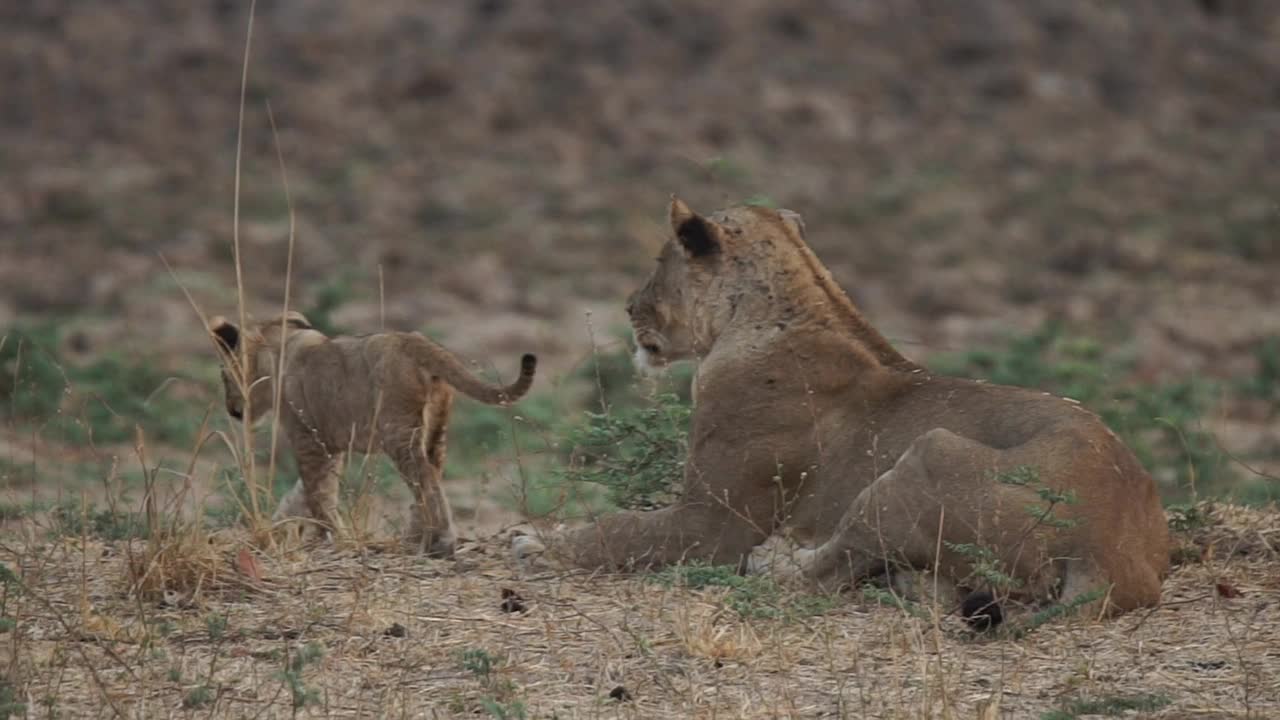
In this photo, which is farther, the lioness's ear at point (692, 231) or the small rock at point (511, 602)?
the lioness's ear at point (692, 231)

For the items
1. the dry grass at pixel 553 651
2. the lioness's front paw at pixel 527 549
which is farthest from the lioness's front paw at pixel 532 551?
the dry grass at pixel 553 651

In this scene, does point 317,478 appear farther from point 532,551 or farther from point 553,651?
point 553,651

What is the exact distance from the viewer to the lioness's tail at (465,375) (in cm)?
701

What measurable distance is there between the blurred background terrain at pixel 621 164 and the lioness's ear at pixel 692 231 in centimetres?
702

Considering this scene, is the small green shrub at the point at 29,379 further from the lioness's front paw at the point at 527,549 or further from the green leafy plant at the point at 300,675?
the green leafy plant at the point at 300,675

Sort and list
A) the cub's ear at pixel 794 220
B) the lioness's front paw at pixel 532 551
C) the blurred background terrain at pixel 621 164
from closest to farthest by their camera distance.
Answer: the lioness's front paw at pixel 532 551 → the cub's ear at pixel 794 220 → the blurred background terrain at pixel 621 164

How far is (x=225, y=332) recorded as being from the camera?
7.84 m

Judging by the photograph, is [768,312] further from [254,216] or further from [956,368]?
[254,216]

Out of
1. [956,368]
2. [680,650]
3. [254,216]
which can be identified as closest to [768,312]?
[680,650]

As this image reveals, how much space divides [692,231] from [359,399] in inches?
55.0

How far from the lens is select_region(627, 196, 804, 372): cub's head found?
716cm

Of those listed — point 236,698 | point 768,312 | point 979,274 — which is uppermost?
point 768,312

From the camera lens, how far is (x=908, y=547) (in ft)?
20.9

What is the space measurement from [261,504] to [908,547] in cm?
264
